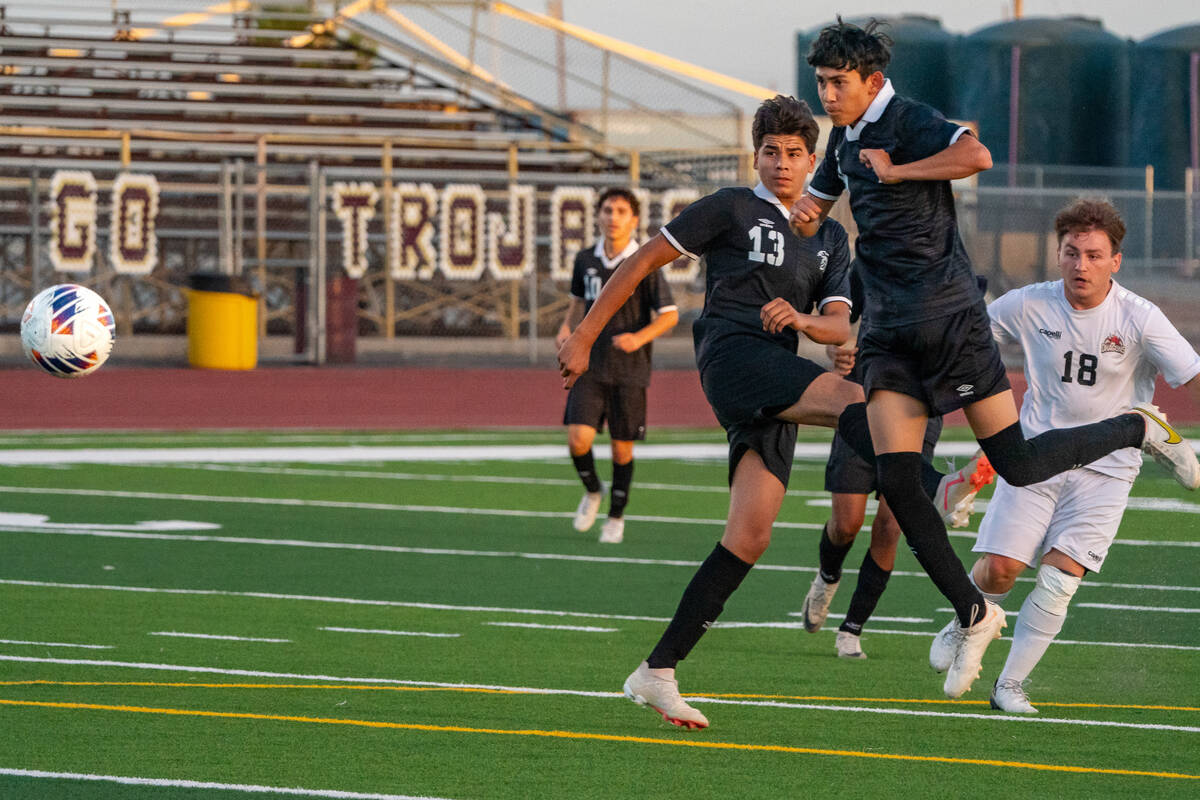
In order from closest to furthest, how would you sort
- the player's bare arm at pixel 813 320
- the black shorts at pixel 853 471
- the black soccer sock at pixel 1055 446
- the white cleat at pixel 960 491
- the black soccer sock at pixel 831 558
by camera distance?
the black soccer sock at pixel 1055 446 → the player's bare arm at pixel 813 320 → the white cleat at pixel 960 491 → the black shorts at pixel 853 471 → the black soccer sock at pixel 831 558

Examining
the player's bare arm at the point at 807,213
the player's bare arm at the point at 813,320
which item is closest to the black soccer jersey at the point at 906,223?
the player's bare arm at the point at 807,213

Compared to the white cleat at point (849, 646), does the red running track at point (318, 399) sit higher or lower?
higher

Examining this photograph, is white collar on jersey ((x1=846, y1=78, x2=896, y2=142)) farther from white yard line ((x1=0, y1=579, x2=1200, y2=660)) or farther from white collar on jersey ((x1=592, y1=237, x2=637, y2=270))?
white collar on jersey ((x1=592, y1=237, x2=637, y2=270))

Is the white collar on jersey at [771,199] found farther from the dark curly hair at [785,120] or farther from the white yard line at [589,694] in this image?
the white yard line at [589,694]

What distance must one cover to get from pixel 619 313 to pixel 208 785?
6.29m

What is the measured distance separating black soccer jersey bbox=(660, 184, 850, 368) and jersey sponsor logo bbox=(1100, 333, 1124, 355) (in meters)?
1.06

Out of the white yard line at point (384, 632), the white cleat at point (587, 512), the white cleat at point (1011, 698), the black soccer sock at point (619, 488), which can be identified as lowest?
the white yard line at point (384, 632)

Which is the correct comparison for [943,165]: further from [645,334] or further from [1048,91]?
[1048,91]

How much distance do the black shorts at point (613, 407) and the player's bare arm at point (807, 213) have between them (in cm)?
511

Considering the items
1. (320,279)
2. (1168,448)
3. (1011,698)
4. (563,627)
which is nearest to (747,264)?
(1168,448)

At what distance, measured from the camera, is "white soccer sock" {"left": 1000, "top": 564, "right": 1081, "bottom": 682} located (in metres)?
6.06

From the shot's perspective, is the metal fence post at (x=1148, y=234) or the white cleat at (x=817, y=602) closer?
the white cleat at (x=817, y=602)

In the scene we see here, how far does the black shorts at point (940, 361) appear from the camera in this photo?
562cm

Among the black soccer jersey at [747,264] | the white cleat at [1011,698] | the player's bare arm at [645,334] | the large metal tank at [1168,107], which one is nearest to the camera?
the white cleat at [1011,698]
